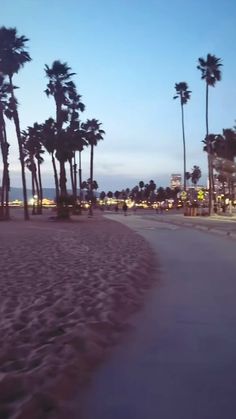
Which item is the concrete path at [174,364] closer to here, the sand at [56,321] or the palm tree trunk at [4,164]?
the sand at [56,321]

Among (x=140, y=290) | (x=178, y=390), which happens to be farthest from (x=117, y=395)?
(x=140, y=290)

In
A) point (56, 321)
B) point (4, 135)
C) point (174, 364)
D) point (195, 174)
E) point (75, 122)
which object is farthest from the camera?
point (195, 174)

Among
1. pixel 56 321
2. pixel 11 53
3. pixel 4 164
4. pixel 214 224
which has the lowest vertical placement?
pixel 214 224

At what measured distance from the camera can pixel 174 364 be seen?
5.22 meters

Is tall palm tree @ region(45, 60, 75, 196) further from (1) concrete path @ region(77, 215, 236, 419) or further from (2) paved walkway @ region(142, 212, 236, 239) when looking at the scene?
(1) concrete path @ region(77, 215, 236, 419)

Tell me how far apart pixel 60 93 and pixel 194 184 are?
138 m

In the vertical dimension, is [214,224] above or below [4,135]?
below

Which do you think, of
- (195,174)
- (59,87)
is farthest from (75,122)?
(195,174)

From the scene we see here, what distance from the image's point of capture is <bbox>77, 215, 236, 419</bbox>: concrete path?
4.14 m

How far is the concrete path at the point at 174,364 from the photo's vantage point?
4.14 metres

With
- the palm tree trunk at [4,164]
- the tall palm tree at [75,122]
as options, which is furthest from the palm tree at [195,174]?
the palm tree trunk at [4,164]

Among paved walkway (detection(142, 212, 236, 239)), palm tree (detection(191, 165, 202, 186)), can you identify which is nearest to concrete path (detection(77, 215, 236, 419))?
paved walkway (detection(142, 212, 236, 239))

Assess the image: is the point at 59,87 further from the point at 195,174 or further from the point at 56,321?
the point at 195,174

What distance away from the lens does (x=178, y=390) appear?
4.49 meters
